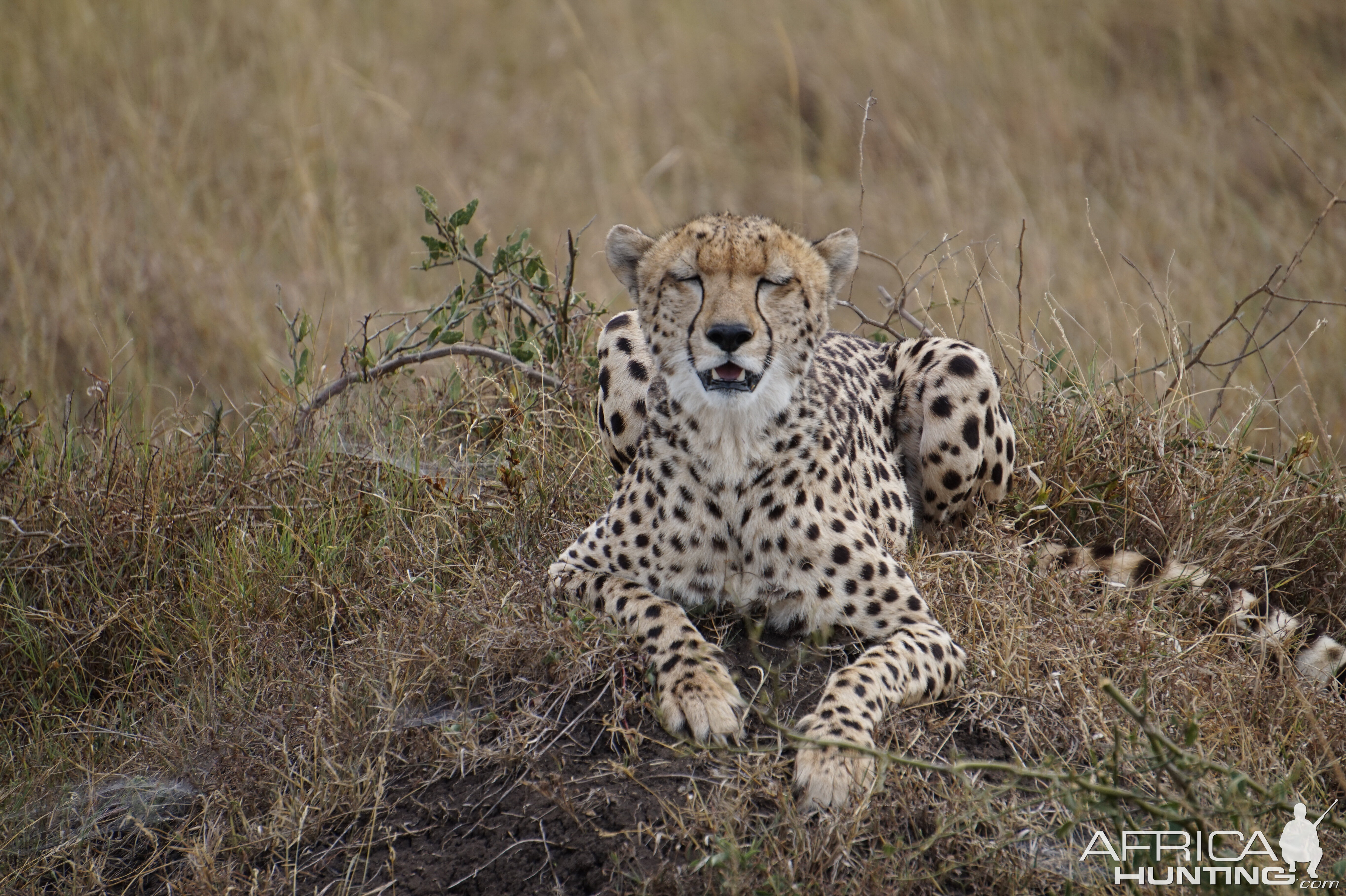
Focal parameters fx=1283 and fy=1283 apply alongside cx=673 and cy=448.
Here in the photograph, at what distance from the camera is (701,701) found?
252 cm

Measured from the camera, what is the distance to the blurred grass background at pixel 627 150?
19.1 feet

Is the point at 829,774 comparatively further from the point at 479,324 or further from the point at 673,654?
the point at 479,324

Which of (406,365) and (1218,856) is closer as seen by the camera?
(1218,856)

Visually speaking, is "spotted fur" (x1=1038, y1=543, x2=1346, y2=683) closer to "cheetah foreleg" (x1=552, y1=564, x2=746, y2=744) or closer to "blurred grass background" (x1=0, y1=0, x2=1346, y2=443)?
"cheetah foreleg" (x1=552, y1=564, x2=746, y2=744)

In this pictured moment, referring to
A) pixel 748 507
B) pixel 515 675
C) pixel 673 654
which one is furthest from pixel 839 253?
pixel 515 675

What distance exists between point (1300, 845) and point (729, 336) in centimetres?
138

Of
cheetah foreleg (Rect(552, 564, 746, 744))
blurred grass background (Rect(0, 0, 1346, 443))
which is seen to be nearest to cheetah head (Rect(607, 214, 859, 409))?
cheetah foreleg (Rect(552, 564, 746, 744))

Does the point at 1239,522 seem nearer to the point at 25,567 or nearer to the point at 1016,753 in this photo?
the point at 1016,753

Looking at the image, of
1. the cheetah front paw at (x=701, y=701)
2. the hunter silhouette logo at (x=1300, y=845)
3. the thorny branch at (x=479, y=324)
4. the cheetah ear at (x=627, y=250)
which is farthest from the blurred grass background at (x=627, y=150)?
the cheetah front paw at (x=701, y=701)

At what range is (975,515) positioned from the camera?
3.51m

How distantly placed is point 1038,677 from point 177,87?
600 cm

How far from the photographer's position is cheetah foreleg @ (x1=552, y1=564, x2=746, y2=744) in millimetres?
2500

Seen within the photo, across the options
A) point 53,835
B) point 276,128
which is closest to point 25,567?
point 53,835

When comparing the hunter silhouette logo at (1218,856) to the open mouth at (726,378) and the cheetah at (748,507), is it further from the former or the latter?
the open mouth at (726,378)
